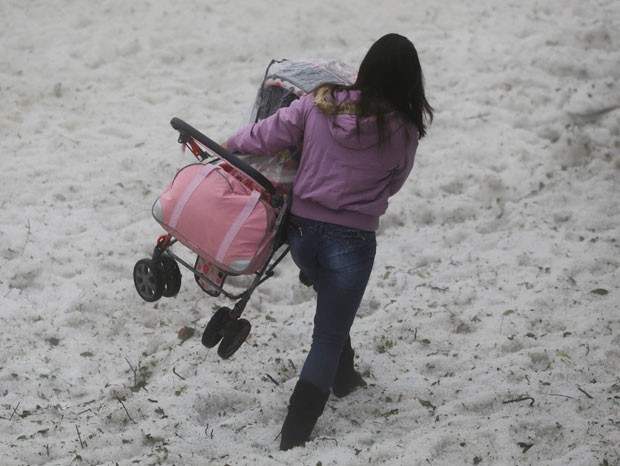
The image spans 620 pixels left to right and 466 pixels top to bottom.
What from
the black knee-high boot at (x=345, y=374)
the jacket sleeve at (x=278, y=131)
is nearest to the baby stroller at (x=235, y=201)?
the jacket sleeve at (x=278, y=131)

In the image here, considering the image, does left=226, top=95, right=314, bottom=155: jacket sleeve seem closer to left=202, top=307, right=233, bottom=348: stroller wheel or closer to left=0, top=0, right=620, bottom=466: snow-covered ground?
left=202, top=307, right=233, bottom=348: stroller wheel

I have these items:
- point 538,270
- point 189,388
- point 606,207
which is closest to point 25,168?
point 189,388

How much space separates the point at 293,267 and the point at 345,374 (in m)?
1.50

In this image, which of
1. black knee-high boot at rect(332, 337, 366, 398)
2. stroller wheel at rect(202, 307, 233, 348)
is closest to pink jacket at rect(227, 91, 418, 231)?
stroller wheel at rect(202, 307, 233, 348)

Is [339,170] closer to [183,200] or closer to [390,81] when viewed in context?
[390,81]

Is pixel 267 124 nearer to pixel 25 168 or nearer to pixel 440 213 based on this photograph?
pixel 440 213

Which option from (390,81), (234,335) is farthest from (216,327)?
(390,81)

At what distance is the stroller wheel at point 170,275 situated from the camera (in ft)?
14.1

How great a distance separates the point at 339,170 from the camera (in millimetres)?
3762

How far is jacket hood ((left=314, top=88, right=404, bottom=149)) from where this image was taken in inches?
144

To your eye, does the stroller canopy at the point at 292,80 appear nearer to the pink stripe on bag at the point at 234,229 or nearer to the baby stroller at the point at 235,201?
the baby stroller at the point at 235,201

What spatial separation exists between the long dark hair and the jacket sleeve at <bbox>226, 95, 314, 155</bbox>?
185 mm

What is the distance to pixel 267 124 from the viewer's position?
3.83 metres

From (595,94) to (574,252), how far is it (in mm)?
2403
